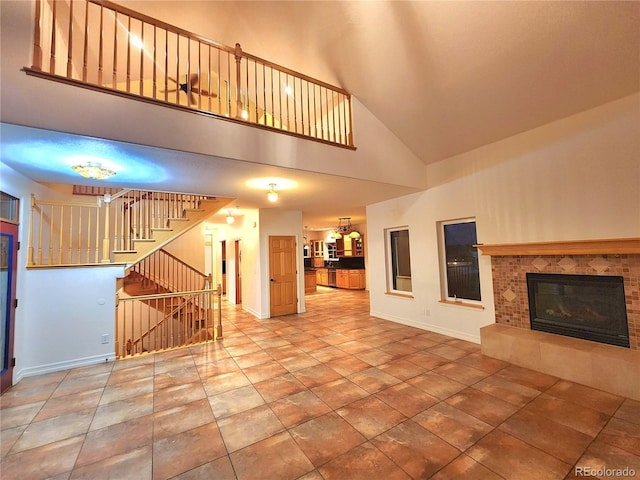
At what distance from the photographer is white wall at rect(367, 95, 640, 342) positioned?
9.68 ft

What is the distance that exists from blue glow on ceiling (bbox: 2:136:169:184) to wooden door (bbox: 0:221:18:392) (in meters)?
0.80

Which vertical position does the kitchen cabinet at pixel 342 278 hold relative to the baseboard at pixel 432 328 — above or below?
above

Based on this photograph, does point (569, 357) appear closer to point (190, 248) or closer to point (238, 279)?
point (238, 279)

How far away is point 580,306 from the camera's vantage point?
3340mm

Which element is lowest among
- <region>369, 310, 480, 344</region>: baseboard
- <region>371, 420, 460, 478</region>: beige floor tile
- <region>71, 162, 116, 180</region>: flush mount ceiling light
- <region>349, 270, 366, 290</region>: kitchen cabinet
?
<region>371, 420, 460, 478</region>: beige floor tile

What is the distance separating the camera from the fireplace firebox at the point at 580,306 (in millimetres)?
3053

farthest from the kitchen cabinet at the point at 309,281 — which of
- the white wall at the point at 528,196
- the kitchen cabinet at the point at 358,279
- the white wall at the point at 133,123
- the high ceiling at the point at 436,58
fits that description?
the white wall at the point at 133,123

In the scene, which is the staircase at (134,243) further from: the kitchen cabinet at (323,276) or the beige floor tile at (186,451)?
the kitchen cabinet at (323,276)

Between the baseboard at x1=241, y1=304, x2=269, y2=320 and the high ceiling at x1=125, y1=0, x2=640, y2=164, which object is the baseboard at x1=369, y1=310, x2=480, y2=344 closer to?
the baseboard at x1=241, y1=304, x2=269, y2=320

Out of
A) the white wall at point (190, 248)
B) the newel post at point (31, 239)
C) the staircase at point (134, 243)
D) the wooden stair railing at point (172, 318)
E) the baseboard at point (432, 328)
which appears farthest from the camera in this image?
the white wall at point (190, 248)

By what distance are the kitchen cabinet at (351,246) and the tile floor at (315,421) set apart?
7483 mm

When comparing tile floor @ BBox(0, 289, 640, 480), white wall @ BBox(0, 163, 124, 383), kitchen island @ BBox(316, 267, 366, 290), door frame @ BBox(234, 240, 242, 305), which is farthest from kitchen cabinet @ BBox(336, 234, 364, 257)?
white wall @ BBox(0, 163, 124, 383)

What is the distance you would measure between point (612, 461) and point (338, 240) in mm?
10350

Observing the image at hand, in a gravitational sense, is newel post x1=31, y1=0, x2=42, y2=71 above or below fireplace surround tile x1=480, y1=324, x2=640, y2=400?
above
